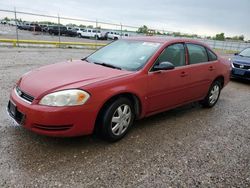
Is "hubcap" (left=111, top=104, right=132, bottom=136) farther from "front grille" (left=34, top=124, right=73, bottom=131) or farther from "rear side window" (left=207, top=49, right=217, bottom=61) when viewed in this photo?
"rear side window" (left=207, top=49, right=217, bottom=61)

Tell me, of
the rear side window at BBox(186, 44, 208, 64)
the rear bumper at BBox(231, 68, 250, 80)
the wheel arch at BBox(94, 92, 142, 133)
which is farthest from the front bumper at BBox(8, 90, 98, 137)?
the rear bumper at BBox(231, 68, 250, 80)

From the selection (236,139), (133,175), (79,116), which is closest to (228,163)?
(236,139)

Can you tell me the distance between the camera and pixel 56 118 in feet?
9.62

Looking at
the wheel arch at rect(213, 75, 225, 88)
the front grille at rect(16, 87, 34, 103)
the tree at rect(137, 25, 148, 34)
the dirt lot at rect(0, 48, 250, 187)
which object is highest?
the tree at rect(137, 25, 148, 34)

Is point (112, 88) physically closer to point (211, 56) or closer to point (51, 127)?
point (51, 127)

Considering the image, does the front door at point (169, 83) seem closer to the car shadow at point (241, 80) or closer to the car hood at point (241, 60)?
the car hood at point (241, 60)

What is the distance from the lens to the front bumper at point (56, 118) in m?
2.93

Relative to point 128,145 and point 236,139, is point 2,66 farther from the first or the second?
point 236,139

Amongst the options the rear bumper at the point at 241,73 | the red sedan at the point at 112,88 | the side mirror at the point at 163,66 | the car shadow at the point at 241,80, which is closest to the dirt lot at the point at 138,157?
the red sedan at the point at 112,88

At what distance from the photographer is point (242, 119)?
5.02 m

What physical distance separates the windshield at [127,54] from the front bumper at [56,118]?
1112 mm

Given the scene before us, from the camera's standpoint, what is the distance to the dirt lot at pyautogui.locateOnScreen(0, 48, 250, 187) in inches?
107

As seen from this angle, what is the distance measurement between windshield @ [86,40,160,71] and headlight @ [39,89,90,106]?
1.07 meters

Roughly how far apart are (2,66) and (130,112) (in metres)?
6.20
